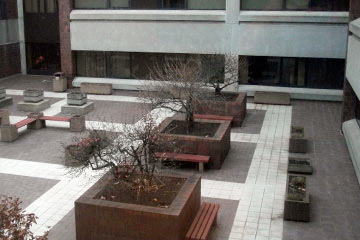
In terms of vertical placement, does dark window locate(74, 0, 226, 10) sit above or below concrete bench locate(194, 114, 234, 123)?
above

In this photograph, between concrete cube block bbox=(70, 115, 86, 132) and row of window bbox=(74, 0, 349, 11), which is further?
row of window bbox=(74, 0, 349, 11)

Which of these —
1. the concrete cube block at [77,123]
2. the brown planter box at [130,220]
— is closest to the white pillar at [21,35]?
the concrete cube block at [77,123]

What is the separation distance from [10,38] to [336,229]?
2471 centimetres

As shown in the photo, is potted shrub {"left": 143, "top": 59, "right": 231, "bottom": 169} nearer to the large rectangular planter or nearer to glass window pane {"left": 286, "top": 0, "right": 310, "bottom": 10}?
the large rectangular planter

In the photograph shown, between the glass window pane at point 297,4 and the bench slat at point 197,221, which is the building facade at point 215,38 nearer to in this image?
the glass window pane at point 297,4

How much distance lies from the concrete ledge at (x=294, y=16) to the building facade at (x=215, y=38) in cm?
5

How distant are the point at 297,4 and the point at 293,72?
3.35 metres

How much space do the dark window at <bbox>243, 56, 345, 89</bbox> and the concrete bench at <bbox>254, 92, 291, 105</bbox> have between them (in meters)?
1.62

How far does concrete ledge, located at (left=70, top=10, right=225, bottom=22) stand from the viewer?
83.8 feet

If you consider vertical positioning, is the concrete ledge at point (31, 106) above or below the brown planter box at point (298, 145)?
above

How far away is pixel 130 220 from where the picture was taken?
33.9 ft

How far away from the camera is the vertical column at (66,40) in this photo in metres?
27.6

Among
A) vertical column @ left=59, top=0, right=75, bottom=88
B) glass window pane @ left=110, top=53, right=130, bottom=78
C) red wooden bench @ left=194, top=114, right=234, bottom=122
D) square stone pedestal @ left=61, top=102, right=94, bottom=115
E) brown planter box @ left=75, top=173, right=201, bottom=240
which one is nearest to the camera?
brown planter box @ left=75, top=173, right=201, bottom=240

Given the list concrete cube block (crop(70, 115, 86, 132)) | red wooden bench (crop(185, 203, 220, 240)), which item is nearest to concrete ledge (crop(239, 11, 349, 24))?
concrete cube block (crop(70, 115, 86, 132))
